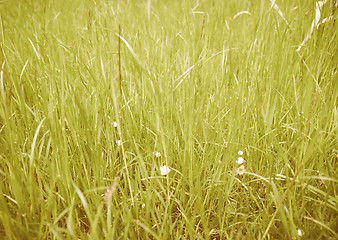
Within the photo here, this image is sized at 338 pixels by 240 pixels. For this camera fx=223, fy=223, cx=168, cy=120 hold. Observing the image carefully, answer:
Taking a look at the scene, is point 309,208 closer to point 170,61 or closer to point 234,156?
point 234,156

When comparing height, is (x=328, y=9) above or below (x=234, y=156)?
above

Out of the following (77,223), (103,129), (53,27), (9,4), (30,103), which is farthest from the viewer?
(9,4)

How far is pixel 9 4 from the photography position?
2490 millimetres

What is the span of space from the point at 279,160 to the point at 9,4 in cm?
311

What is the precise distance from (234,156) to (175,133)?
0.76 feet

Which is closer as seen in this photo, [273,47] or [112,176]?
[112,176]

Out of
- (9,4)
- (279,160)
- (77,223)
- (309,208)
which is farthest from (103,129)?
(9,4)

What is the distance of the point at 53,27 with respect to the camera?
1752mm

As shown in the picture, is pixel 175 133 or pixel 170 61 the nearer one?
pixel 175 133

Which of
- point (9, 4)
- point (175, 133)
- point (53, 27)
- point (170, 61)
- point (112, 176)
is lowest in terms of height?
point (112, 176)

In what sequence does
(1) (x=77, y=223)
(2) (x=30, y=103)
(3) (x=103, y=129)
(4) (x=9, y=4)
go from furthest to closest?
1. (4) (x=9, y=4)
2. (2) (x=30, y=103)
3. (3) (x=103, y=129)
4. (1) (x=77, y=223)

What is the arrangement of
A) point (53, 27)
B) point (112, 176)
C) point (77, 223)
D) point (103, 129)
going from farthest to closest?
point (53, 27) < point (103, 129) < point (112, 176) < point (77, 223)

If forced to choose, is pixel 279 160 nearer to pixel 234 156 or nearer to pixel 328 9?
pixel 234 156

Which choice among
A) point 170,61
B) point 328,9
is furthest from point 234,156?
point 328,9
